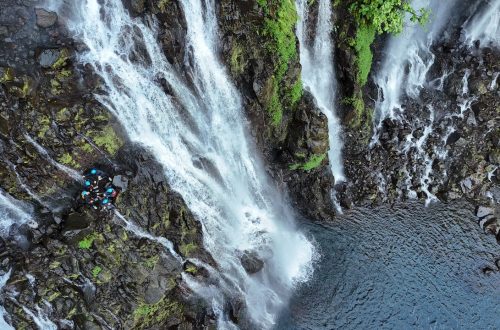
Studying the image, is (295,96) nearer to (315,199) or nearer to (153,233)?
(315,199)

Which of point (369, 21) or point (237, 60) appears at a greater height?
point (369, 21)

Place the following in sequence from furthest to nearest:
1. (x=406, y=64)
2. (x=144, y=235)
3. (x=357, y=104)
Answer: (x=406, y=64)
(x=357, y=104)
(x=144, y=235)

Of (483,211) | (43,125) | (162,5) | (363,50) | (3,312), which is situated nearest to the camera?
(43,125)

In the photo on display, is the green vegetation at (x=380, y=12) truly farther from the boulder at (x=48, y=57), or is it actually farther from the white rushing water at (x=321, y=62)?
the boulder at (x=48, y=57)

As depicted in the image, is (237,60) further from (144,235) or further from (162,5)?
(144,235)

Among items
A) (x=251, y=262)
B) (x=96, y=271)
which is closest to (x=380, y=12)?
(x=251, y=262)

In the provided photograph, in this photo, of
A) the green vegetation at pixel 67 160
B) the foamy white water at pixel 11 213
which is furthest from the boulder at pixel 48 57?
the foamy white water at pixel 11 213

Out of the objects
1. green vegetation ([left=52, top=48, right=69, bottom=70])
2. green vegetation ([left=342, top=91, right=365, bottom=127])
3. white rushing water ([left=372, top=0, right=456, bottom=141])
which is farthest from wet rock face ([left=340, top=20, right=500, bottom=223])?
green vegetation ([left=52, top=48, right=69, bottom=70])

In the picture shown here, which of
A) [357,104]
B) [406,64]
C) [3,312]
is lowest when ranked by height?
[3,312]
